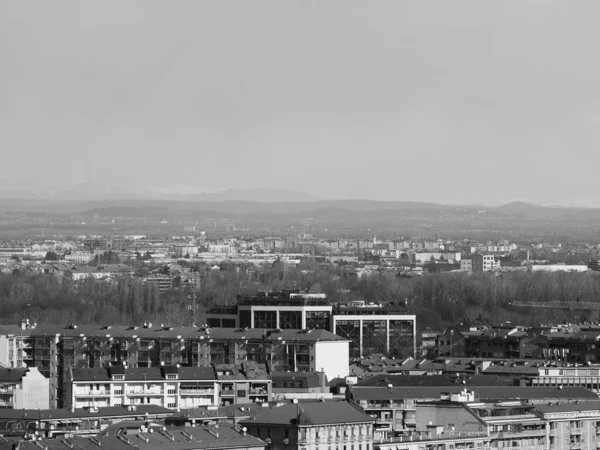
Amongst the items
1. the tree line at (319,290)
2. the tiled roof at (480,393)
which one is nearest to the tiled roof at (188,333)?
the tiled roof at (480,393)

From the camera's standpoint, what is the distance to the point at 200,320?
311 feet

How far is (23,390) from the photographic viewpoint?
61219mm

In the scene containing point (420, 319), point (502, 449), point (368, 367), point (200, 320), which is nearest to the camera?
point (502, 449)

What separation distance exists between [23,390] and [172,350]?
401 inches

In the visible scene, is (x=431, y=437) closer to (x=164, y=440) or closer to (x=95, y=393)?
(x=164, y=440)

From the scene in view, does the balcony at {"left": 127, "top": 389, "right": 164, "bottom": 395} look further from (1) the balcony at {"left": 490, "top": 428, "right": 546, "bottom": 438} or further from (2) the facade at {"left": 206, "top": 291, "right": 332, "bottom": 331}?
(2) the facade at {"left": 206, "top": 291, "right": 332, "bottom": 331}

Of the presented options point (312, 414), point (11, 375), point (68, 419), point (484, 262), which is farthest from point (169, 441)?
point (484, 262)

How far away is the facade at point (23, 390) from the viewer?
6034 cm

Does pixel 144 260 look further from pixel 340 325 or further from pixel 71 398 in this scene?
pixel 71 398

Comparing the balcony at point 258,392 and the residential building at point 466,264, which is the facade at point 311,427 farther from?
the residential building at point 466,264

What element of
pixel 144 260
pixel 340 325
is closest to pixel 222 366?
pixel 340 325

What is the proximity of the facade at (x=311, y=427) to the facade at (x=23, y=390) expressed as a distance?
16.0 meters

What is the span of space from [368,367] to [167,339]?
6193 mm

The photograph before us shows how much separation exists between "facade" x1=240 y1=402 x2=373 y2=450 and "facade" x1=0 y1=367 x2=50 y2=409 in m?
16.0
